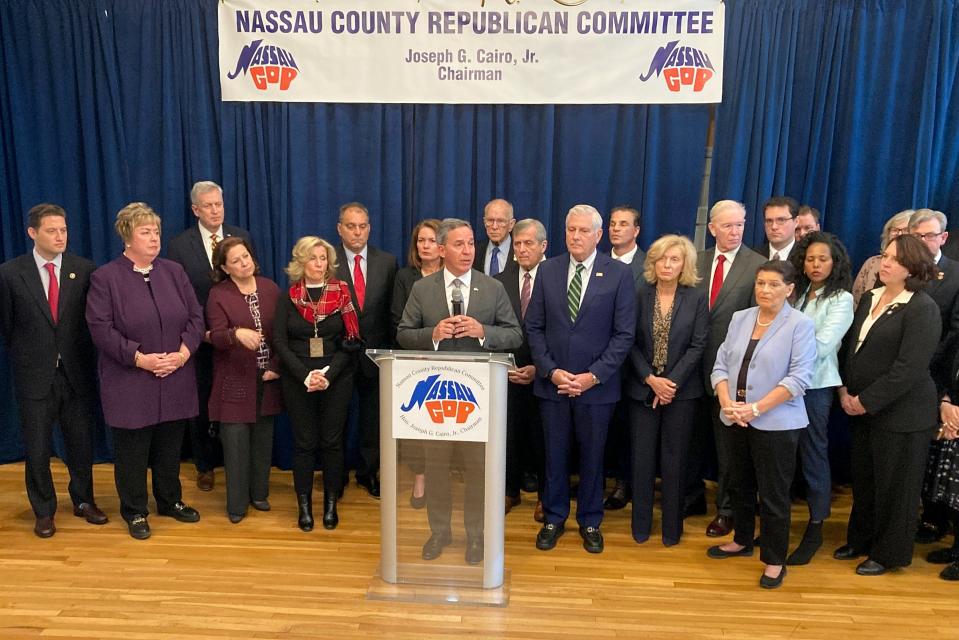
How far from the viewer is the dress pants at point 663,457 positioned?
3.53m

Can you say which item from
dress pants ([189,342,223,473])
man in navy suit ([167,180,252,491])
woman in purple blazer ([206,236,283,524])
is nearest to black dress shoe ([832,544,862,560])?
woman in purple blazer ([206,236,283,524])

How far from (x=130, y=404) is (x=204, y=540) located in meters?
0.78

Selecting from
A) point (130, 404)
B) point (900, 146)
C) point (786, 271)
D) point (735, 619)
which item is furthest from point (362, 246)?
point (900, 146)

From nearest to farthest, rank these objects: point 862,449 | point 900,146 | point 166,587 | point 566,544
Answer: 1. point 166,587
2. point 862,449
3. point 566,544
4. point 900,146

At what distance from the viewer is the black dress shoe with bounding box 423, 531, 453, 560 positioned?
3.01m

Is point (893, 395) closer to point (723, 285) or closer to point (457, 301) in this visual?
point (723, 285)

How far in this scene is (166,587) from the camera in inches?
123

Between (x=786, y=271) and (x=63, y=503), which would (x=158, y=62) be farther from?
(x=786, y=271)

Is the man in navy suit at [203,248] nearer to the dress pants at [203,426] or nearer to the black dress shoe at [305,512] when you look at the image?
the dress pants at [203,426]

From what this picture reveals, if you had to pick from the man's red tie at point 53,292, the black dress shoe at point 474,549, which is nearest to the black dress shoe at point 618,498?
the black dress shoe at point 474,549

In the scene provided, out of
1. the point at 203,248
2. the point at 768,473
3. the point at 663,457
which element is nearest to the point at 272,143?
the point at 203,248

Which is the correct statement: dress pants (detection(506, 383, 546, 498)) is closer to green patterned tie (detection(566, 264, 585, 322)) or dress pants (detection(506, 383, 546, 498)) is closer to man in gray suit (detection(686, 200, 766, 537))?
green patterned tie (detection(566, 264, 585, 322))

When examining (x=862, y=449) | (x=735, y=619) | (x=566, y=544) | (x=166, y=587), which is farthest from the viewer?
(x=566, y=544)

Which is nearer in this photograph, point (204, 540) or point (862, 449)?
point (862, 449)
